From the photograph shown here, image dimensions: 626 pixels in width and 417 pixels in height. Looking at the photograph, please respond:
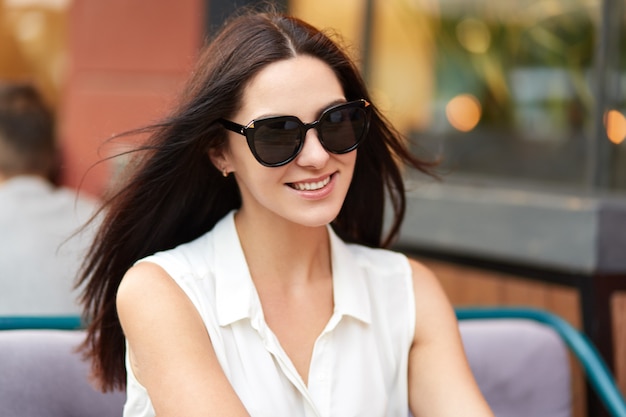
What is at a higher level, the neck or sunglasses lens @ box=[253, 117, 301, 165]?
sunglasses lens @ box=[253, 117, 301, 165]

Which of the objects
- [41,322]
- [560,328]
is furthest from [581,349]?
[41,322]

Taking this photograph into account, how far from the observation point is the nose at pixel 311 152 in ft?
6.46

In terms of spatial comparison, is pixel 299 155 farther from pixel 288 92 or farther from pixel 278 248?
pixel 278 248

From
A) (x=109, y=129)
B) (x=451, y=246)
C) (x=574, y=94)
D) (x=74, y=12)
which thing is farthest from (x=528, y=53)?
(x=74, y=12)

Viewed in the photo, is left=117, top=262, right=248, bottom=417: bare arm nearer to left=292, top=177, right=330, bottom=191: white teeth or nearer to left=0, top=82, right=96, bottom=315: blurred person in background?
left=292, top=177, right=330, bottom=191: white teeth

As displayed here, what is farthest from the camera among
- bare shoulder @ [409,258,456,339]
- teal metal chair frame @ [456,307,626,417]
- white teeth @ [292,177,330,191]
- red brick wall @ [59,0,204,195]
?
red brick wall @ [59,0,204,195]

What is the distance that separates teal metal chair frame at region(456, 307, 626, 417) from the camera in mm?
2807

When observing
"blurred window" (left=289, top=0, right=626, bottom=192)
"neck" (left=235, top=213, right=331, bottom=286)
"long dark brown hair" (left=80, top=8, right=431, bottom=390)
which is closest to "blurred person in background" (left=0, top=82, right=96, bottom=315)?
"long dark brown hair" (left=80, top=8, right=431, bottom=390)

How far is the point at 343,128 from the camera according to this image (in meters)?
2.00

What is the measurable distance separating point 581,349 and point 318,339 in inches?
45.6

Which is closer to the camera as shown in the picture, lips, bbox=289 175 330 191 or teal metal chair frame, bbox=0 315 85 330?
lips, bbox=289 175 330 191

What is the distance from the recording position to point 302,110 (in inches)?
77.6

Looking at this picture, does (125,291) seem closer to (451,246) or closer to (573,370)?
(573,370)

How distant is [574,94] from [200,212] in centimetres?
225
